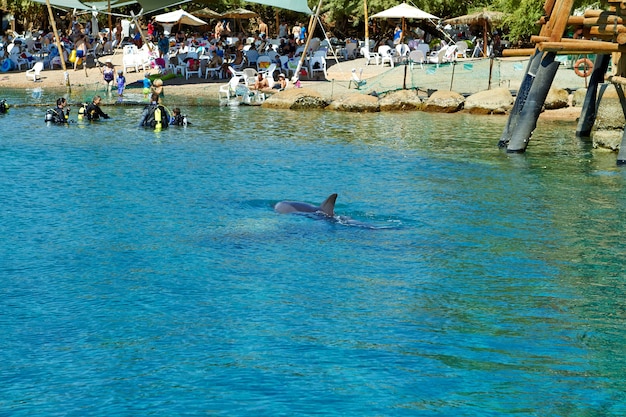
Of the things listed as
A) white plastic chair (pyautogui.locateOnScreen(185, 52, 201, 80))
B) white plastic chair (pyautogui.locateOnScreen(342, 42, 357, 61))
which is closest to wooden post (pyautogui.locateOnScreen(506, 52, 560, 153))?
white plastic chair (pyautogui.locateOnScreen(185, 52, 201, 80))

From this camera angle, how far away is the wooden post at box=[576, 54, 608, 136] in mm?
22797

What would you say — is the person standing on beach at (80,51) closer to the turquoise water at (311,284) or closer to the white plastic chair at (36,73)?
the white plastic chair at (36,73)

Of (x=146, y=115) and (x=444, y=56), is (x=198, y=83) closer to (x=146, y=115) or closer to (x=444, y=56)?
(x=444, y=56)

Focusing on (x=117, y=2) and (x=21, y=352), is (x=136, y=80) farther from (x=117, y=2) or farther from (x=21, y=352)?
(x=21, y=352)

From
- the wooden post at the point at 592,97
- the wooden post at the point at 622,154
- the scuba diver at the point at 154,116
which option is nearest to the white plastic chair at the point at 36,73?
the scuba diver at the point at 154,116

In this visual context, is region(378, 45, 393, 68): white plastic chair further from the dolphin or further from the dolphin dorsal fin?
the dolphin dorsal fin

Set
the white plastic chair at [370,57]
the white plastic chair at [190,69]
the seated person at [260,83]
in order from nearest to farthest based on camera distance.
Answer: the seated person at [260,83], the white plastic chair at [370,57], the white plastic chair at [190,69]

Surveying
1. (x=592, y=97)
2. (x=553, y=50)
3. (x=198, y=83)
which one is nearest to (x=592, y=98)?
(x=592, y=97)

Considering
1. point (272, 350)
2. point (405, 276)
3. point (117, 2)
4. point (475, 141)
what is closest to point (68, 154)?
point (475, 141)

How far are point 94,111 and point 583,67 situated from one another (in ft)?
48.8

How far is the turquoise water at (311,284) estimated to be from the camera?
8.52m

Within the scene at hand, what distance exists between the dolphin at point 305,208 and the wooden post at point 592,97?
36.1ft

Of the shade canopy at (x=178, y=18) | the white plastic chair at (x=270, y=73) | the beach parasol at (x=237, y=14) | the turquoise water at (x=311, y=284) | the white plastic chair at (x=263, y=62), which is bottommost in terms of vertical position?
the turquoise water at (x=311, y=284)

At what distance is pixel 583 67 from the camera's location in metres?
28.2
